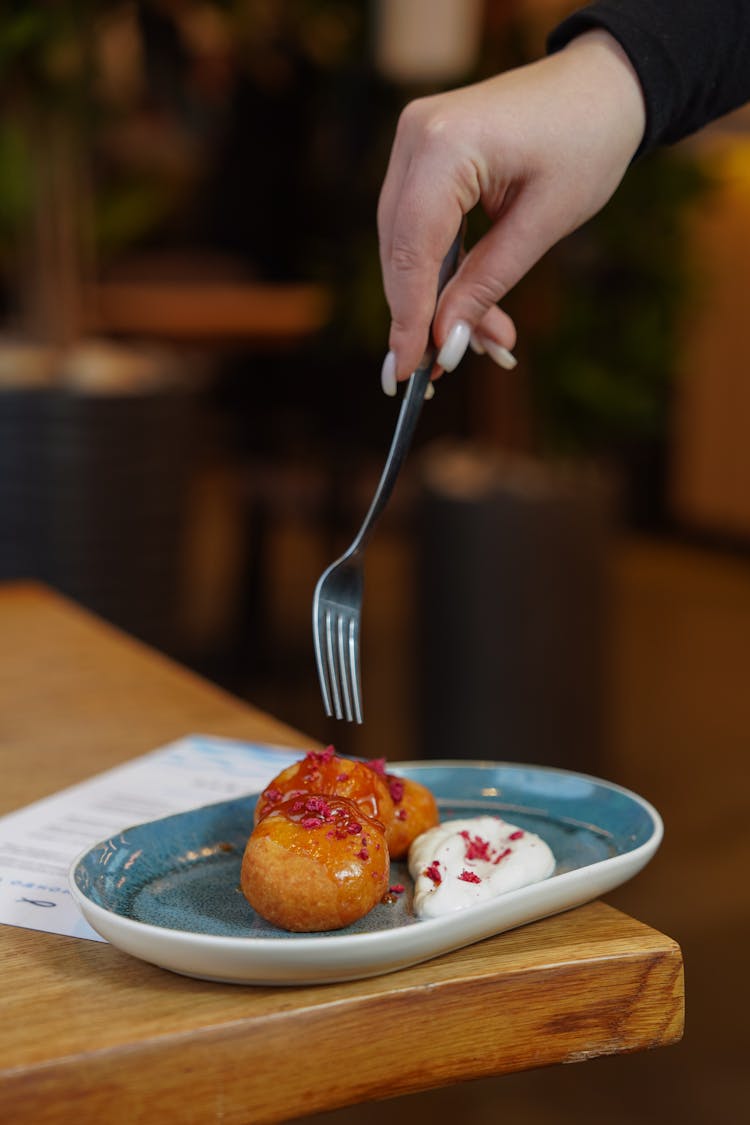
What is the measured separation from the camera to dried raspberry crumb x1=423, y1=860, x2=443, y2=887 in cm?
65

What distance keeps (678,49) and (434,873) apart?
0.54 m

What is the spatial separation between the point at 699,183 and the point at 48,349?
5.09ft

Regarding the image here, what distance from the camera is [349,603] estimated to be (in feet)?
2.68

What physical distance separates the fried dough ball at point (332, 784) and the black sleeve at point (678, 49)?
1.46ft

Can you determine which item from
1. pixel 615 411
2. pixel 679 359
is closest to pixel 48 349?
pixel 615 411

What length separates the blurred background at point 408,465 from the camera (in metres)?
2.31

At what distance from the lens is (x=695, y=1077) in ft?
5.98

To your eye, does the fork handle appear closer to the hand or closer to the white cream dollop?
the hand

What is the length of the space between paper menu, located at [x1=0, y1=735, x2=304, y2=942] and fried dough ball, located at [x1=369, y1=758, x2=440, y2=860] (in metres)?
0.14

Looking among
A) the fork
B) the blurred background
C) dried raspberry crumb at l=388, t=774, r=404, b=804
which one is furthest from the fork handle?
the blurred background

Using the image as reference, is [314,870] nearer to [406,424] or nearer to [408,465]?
[406,424]

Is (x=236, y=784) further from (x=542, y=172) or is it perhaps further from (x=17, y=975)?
(x=542, y=172)

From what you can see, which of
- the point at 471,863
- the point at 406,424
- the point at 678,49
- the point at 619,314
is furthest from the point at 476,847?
the point at 619,314

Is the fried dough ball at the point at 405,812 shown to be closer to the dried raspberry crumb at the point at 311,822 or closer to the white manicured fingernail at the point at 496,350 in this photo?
the dried raspberry crumb at the point at 311,822
